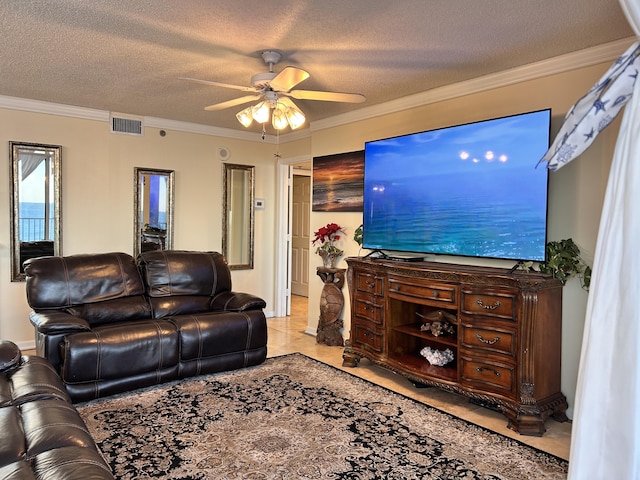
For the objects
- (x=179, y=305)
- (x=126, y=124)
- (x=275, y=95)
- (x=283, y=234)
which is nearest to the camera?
(x=275, y=95)

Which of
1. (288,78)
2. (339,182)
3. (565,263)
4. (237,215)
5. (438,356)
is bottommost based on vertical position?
(438,356)

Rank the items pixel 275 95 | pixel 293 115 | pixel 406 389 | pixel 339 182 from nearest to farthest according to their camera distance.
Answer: pixel 275 95 < pixel 293 115 < pixel 406 389 < pixel 339 182

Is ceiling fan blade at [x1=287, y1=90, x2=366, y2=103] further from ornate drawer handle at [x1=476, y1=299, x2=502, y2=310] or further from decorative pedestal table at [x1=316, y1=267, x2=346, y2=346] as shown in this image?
decorative pedestal table at [x1=316, y1=267, x2=346, y2=346]

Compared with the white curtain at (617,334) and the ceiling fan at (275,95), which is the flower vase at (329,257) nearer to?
the ceiling fan at (275,95)

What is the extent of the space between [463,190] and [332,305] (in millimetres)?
1935

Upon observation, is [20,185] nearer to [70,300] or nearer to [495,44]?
[70,300]

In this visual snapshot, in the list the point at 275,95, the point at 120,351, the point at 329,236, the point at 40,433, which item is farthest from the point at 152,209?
the point at 40,433

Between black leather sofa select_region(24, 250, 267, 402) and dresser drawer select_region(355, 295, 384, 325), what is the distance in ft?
2.82

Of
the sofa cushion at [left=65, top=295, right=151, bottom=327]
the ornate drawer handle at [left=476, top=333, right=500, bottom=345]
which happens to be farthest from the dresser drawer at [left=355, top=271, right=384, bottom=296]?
the sofa cushion at [left=65, top=295, right=151, bottom=327]

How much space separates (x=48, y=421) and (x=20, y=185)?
3456mm

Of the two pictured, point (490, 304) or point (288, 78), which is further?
point (490, 304)

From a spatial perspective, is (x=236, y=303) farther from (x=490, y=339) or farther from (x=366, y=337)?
(x=490, y=339)

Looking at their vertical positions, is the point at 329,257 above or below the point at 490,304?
above

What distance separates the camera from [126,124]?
4.97 meters
